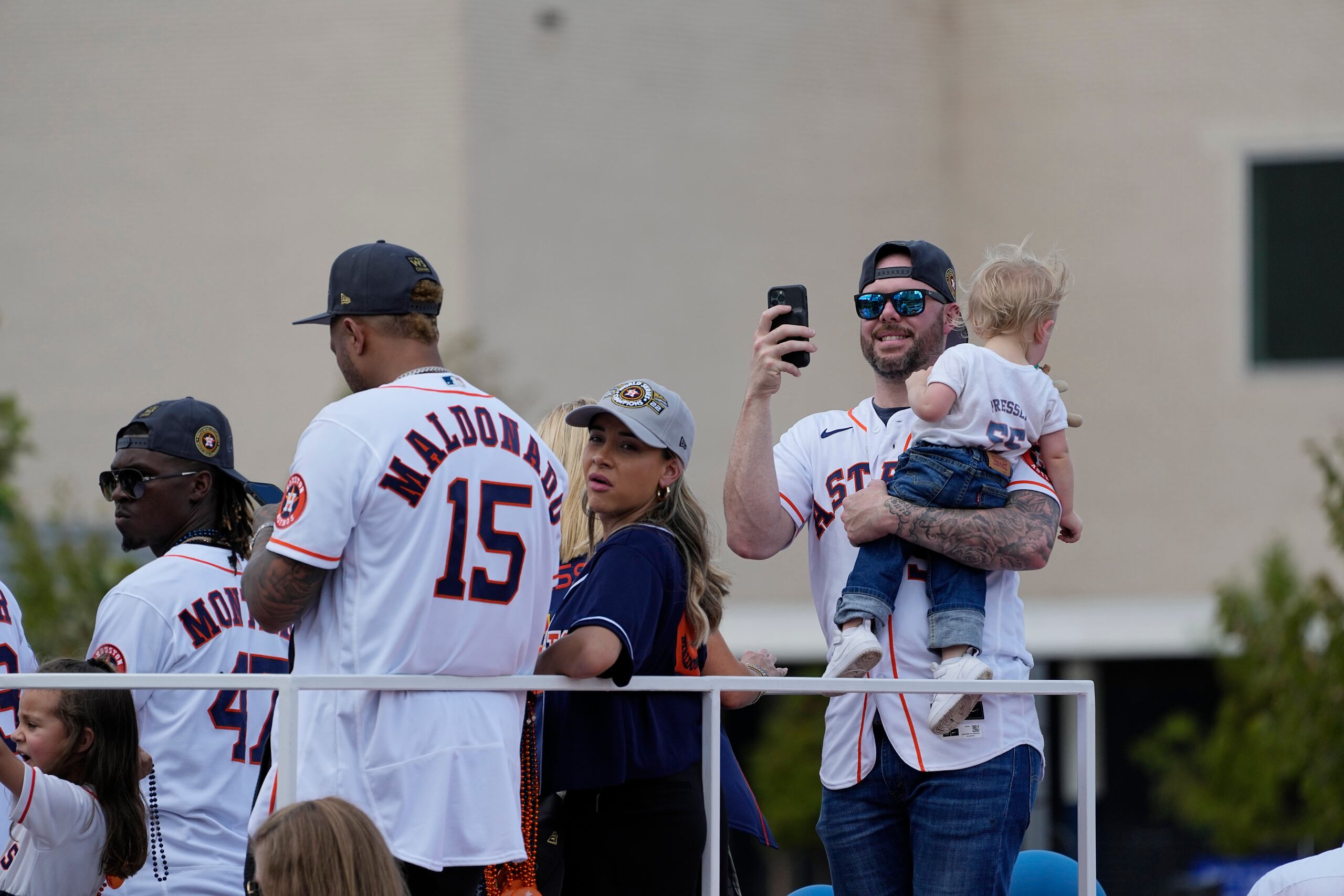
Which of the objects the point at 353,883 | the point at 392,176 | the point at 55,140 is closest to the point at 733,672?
the point at 353,883

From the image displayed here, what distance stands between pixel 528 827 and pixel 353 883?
0.76m

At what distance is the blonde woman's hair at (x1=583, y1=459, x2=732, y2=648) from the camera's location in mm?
4137

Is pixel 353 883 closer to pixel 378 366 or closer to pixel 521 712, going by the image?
pixel 521 712

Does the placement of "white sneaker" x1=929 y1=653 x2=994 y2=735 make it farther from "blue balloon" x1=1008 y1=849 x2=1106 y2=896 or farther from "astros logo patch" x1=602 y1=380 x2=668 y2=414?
"blue balloon" x1=1008 y1=849 x2=1106 y2=896

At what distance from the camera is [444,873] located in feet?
11.5

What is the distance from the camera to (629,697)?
399 cm

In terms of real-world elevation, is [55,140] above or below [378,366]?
above

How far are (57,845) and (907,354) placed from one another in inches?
99.1

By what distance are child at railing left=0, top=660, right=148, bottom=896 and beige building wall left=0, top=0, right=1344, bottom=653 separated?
39.2 ft

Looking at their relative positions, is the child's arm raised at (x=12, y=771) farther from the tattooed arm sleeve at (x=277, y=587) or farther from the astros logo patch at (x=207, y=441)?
the astros logo patch at (x=207, y=441)

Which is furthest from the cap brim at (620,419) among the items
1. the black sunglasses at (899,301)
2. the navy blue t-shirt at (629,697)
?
the black sunglasses at (899,301)

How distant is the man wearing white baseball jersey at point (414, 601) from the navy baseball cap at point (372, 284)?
19 cm

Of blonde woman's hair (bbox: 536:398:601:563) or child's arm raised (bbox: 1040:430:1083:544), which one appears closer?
child's arm raised (bbox: 1040:430:1083:544)

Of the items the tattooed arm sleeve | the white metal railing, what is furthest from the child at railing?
the tattooed arm sleeve
